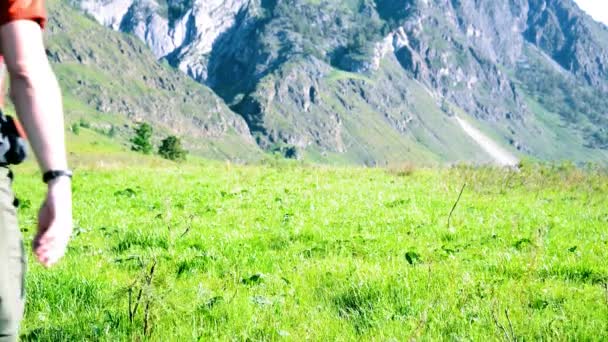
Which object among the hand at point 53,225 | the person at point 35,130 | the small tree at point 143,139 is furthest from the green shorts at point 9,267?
the small tree at point 143,139

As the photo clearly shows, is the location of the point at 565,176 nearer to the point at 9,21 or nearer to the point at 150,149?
the point at 9,21

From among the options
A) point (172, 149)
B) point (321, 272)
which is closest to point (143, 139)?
point (172, 149)

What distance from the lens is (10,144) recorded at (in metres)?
3.03

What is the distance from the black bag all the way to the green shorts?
7cm

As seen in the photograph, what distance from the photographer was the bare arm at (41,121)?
3.02 meters

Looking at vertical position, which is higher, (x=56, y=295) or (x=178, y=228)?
(x=56, y=295)

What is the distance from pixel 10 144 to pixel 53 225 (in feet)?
1.56

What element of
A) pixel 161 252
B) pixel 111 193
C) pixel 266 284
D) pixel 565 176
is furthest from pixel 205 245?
pixel 565 176

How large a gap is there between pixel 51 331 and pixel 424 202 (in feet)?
44.0

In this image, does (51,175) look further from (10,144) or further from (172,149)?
(172,149)

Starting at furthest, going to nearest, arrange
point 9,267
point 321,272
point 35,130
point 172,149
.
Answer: point 172,149
point 321,272
point 35,130
point 9,267

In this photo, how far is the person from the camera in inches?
118

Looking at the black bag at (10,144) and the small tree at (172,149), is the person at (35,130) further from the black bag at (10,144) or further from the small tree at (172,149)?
the small tree at (172,149)

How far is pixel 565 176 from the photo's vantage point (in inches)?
1107
